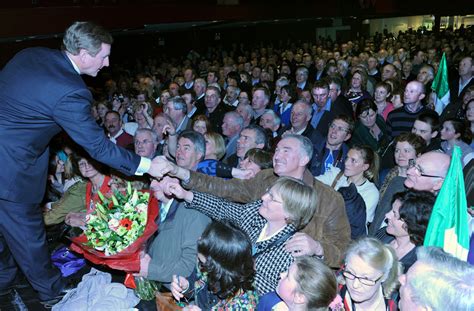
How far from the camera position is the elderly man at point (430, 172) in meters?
3.85

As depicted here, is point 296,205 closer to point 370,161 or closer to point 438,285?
point 438,285

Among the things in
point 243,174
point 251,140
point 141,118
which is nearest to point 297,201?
point 243,174

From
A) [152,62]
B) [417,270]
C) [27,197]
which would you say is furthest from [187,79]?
[417,270]

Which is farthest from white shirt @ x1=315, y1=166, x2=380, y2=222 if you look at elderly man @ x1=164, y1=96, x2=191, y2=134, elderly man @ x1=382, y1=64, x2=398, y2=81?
elderly man @ x1=382, y1=64, x2=398, y2=81

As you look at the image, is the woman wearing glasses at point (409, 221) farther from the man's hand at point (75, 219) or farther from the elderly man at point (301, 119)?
the elderly man at point (301, 119)

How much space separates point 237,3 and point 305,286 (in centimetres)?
1467

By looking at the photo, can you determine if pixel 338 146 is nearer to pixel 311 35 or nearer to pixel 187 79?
pixel 187 79

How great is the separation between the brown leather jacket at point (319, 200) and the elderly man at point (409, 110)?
306 cm

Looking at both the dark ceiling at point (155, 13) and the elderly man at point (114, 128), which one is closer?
the elderly man at point (114, 128)

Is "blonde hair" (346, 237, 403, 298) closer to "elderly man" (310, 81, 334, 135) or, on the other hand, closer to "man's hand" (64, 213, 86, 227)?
"man's hand" (64, 213, 86, 227)

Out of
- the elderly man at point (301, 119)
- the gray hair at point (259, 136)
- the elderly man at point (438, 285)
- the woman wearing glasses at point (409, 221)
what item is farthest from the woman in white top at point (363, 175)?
the elderly man at point (438, 285)

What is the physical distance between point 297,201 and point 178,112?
3886 millimetres

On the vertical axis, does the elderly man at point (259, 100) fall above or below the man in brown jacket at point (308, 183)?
above

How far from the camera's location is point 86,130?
3.71 metres
